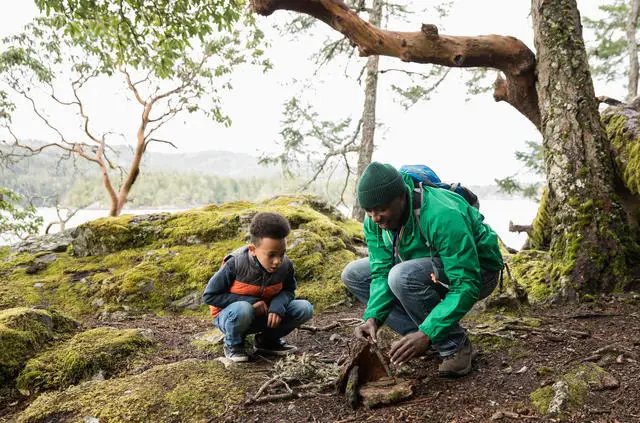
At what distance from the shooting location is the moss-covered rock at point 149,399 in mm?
2348

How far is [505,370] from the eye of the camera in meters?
2.49

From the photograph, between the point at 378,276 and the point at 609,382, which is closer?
the point at 609,382

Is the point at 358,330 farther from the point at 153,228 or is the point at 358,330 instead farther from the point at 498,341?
the point at 153,228

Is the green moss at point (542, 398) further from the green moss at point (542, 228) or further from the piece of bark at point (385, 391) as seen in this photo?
the green moss at point (542, 228)

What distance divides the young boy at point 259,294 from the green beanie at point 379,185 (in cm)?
90

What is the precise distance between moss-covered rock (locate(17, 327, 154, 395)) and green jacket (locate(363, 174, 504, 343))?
2.10 metres

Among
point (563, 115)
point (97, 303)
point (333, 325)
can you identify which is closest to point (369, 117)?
point (563, 115)

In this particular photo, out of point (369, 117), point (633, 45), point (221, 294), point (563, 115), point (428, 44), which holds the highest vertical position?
point (633, 45)

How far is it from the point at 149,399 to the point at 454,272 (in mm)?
1983

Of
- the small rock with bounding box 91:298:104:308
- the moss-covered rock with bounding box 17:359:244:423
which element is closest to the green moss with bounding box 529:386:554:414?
the moss-covered rock with bounding box 17:359:244:423

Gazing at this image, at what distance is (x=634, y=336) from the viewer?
2.80m

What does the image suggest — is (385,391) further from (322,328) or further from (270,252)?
(322,328)

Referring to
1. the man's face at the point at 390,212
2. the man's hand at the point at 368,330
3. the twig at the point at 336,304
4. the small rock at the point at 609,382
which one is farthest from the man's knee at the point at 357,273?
the twig at the point at 336,304

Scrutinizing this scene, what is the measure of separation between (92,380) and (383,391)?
2.17m
